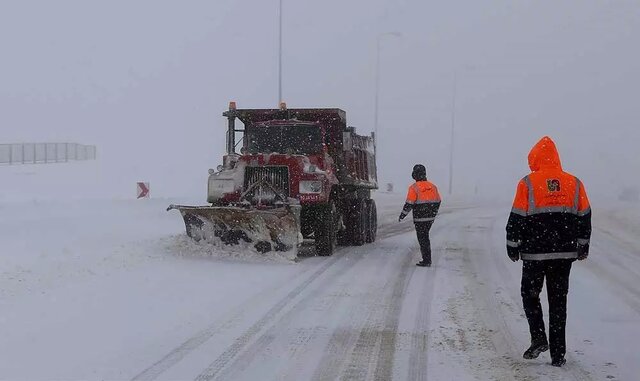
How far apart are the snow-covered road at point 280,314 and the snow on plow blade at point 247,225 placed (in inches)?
10.1

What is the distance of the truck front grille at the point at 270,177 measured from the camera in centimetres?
1185

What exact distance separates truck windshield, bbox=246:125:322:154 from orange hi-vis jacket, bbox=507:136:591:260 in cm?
740

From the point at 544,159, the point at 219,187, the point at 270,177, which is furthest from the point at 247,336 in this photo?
the point at 219,187

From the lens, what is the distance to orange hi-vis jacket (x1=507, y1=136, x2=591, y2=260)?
5.52m

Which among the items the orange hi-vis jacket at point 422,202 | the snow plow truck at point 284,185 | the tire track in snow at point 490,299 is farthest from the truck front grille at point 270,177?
the tire track in snow at point 490,299

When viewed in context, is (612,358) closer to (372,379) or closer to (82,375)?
(372,379)

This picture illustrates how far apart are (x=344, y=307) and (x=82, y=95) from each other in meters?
65.4

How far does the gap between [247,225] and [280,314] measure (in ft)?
13.7

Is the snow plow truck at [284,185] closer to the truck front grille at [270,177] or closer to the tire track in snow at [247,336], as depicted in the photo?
the truck front grille at [270,177]

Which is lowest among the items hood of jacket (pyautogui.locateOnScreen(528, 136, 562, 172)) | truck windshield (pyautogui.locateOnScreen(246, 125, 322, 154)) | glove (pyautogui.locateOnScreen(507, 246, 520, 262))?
glove (pyautogui.locateOnScreen(507, 246, 520, 262))

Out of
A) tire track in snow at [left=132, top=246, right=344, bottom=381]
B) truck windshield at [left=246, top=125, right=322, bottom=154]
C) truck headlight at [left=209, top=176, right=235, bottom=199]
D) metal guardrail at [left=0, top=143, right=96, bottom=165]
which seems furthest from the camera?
metal guardrail at [left=0, top=143, right=96, bottom=165]

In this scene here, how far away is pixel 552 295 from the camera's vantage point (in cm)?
567

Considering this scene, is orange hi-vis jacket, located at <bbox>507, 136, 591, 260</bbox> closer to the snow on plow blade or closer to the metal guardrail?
the snow on plow blade

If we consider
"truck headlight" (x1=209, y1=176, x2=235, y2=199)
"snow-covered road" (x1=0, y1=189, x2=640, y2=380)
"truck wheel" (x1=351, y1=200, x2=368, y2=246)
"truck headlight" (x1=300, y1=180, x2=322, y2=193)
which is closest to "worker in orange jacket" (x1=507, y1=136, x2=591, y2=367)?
"snow-covered road" (x1=0, y1=189, x2=640, y2=380)
